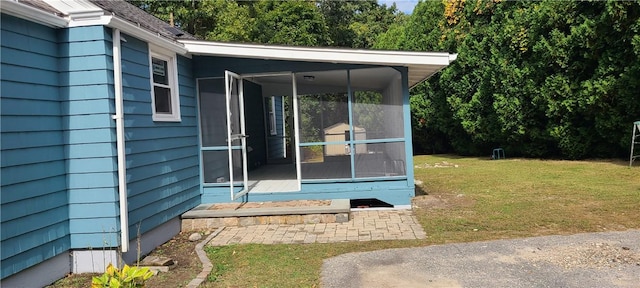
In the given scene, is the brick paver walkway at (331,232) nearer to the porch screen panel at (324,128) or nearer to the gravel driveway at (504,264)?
the gravel driveway at (504,264)

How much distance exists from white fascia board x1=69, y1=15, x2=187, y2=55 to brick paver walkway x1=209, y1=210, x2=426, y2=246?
281 cm

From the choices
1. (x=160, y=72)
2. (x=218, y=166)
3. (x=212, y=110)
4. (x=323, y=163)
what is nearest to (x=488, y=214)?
(x=323, y=163)

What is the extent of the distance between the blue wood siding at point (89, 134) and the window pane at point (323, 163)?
340 centimetres

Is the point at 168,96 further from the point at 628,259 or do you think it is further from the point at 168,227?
the point at 628,259

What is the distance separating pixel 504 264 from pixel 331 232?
2.38m

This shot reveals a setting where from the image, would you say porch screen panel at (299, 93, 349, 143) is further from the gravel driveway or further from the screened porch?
the gravel driveway

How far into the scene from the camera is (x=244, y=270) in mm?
4488

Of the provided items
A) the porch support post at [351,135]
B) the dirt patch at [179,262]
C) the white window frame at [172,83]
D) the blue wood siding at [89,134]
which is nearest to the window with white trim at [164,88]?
the white window frame at [172,83]

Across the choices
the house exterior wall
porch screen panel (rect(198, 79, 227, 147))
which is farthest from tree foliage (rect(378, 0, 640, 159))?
the house exterior wall

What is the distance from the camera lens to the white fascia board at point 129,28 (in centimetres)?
449

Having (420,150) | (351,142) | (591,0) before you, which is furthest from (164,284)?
(420,150)

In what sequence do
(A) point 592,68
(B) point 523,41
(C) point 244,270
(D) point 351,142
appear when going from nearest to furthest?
(C) point 244,270 < (D) point 351,142 < (A) point 592,68 < (B) point 523,41

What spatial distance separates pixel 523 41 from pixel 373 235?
1154 cm

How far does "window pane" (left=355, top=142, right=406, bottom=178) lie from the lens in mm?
7258
